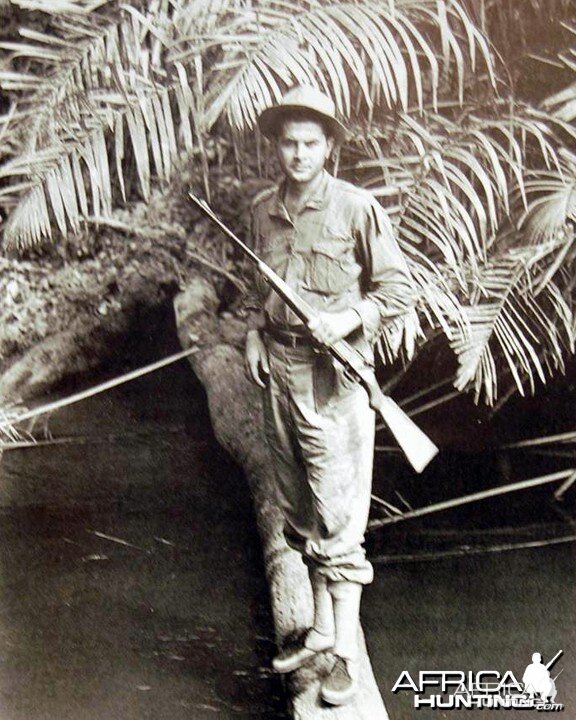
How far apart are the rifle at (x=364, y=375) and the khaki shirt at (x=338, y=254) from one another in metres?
0.05

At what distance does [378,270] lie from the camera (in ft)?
7.14

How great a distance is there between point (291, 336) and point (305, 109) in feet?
1.78

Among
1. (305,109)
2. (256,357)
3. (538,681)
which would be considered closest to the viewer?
(305,109)

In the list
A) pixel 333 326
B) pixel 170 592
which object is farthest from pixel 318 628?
pixel 333 326

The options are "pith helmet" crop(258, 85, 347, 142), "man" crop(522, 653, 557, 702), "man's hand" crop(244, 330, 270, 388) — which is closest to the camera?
"pith helmet" crop(258, 85, 347, 142)

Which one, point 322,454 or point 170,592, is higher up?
point 322,454

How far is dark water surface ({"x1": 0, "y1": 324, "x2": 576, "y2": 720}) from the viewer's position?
2.34 meters

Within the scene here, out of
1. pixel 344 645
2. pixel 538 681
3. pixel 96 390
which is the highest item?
pixel 96 390

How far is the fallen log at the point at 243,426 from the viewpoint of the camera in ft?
7.63

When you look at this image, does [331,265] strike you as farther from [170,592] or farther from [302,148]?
[170,592]

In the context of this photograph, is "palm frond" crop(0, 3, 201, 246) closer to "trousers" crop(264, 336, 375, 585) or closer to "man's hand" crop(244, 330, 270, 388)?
"man's hand" crop(244, 330, 270, 388)

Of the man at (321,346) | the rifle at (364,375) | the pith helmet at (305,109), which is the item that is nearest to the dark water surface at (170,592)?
the man at (321,346)

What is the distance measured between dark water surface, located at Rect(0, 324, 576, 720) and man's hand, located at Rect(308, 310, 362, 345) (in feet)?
1.24

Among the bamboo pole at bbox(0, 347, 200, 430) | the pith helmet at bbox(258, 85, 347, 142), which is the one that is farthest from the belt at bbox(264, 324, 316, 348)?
the pith helmet at bbox(258, 85, 347, 142)
